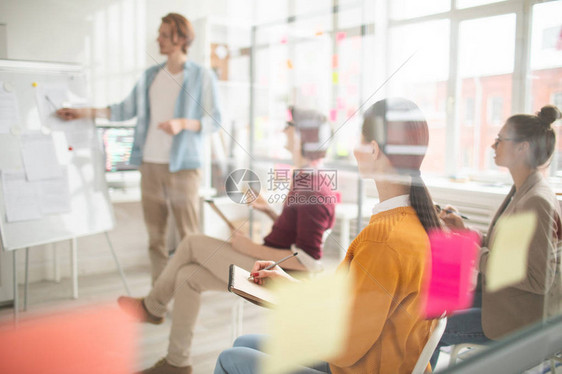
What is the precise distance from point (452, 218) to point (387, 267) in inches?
20.8

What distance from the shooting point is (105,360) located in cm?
151

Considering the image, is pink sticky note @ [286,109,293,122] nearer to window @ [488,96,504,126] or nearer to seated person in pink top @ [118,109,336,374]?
seated person in pink top @ [118,109,336,374]

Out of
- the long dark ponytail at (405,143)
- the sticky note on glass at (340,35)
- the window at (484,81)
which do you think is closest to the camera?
the long dark ponytail at (405,143)

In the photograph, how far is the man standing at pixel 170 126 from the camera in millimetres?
1695

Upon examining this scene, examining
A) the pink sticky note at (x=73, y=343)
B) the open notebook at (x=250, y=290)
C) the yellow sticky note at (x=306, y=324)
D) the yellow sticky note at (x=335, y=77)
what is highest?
the yellow sticky note at (x=335, y=77)

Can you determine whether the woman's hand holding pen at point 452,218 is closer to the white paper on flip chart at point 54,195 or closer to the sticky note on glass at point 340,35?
the sticky note on glass at point 340,35

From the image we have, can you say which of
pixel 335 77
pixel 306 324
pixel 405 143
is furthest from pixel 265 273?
pixel 335 77

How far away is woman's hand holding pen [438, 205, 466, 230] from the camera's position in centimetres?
136

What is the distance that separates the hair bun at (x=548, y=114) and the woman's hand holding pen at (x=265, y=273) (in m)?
0.99

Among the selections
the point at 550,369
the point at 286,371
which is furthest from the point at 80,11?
the point at 550,369

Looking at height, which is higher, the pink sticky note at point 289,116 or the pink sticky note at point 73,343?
the pink sticky note at point 289,116

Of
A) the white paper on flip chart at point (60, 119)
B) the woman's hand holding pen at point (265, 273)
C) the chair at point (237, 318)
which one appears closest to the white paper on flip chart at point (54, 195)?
the white paper on flip chart at point (60, 119)

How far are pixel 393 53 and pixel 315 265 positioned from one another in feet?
2.56

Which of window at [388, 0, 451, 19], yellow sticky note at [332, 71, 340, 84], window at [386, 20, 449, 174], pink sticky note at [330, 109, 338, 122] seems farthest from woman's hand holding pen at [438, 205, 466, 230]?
yellow sticky note at [332, 71, 340, 84]
